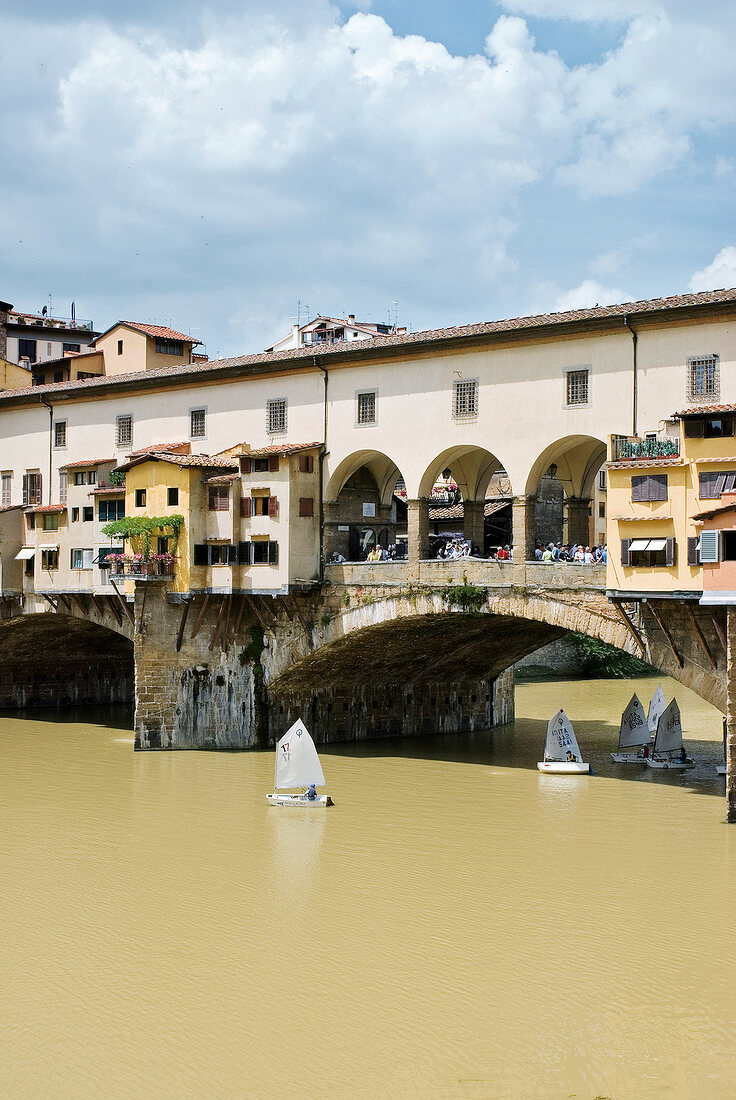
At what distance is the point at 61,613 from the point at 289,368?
12514mm

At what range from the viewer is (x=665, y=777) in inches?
1299

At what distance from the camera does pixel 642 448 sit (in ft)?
90.6

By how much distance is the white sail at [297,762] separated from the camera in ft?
98.5

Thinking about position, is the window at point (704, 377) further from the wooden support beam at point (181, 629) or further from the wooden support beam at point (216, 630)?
the wooden support beam at point (181, 629)

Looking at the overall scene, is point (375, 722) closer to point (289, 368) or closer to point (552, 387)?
point (289, 368)

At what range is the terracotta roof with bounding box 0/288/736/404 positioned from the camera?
2819cm

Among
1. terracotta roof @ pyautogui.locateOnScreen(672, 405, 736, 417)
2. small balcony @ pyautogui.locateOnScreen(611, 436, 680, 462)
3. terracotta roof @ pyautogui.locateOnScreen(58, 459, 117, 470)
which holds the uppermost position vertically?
terracotta roof @ pyautogui.locateOnScreen(58, 459, 117, 470)

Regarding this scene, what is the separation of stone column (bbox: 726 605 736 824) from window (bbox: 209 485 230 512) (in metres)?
15.1

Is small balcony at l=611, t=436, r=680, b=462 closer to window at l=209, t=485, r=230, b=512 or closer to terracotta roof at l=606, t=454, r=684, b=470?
terracotta roof at l=606, t=454, r=684, b=470

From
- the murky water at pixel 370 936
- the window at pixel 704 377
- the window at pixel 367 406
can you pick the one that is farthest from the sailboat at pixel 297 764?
the window at pixel 704 377

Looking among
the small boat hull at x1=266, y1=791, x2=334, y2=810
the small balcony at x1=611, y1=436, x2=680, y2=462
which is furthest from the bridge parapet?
the small boat hull at x1=266, y1=791, x2=334, y2=810

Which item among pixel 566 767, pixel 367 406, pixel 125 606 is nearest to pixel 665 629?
pixel 566 767

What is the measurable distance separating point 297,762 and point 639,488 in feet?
33.6

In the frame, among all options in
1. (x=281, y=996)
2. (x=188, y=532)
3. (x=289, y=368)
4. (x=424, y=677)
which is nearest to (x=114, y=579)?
(x=188, y=532)
